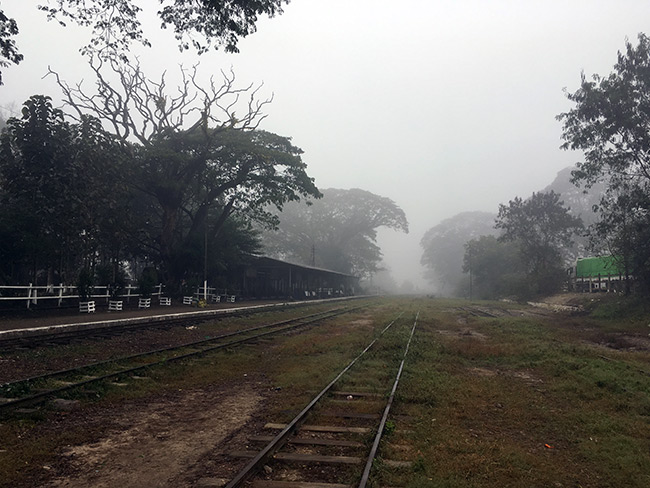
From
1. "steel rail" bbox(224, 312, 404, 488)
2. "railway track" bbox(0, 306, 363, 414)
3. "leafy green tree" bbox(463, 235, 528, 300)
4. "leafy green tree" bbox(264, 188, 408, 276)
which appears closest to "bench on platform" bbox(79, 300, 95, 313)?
"railway track" bbox(0, 306, 363, 414)

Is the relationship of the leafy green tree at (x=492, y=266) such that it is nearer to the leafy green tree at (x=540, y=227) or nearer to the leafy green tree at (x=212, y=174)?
the leafy green tree at (x=540, y=227)

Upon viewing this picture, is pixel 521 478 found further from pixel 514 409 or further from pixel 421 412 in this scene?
pixel 514 409

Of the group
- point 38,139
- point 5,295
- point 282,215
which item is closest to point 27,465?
point 5,295

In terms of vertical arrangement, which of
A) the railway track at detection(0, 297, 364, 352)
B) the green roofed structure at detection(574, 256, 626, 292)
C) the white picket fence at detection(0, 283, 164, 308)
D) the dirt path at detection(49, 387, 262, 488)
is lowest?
the dirt path at detection(49, 387, 262, 488)

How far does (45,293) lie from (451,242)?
96.5m

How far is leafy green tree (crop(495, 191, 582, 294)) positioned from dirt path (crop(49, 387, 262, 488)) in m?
44.9

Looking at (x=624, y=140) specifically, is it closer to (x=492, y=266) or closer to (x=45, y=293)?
(x=45, y=293)

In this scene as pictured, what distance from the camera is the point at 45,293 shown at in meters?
21.7

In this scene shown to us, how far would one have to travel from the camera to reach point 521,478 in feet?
14.3

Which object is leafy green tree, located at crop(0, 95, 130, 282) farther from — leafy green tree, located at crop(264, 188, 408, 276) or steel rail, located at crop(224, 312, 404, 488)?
leafy green tree, located at crop(264, 188, 408, 276)

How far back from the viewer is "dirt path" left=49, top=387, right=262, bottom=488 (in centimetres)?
430

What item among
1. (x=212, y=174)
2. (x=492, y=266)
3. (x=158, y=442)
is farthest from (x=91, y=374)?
(x=492, y=266)

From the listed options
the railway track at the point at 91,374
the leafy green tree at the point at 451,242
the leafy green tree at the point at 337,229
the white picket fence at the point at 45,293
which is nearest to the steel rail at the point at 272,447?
the railway track at the point at 91,374

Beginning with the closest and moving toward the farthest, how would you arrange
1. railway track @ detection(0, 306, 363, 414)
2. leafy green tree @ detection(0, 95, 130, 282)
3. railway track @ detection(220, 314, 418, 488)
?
railway track @ detection(220, 314, 418, 488) → railway track @ detection(0, 306, 363, 414) → leafy green tree @ detection(0, 95, 130, 282)
